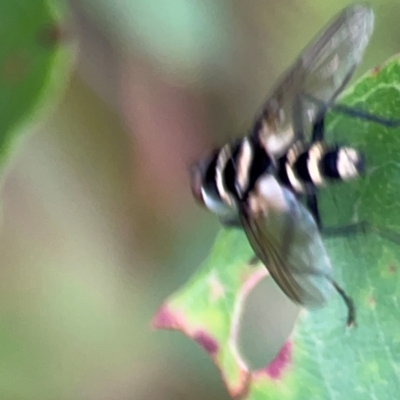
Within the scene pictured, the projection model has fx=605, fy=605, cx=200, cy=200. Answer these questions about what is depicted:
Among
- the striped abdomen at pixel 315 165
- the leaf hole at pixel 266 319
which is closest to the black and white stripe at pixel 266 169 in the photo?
the striped abdomen at pixel 315 165

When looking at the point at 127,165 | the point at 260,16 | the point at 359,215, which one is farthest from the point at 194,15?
the point at 359,215

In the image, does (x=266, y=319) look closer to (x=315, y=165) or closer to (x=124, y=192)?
(x=315, y=165)

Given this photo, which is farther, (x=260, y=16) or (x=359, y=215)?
(x=260, y=16)

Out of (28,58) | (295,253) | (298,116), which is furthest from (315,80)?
(28,58)

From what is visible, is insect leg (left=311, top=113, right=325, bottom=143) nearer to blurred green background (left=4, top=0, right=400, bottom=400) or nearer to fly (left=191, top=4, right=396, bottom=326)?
fly (left=191, top=4, right=396, bottom=326)

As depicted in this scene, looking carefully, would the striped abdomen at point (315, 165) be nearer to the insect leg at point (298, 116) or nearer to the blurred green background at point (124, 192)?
the insect leg at point (298, 116)

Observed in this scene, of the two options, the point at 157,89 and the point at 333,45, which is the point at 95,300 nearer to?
the point at 157,89
